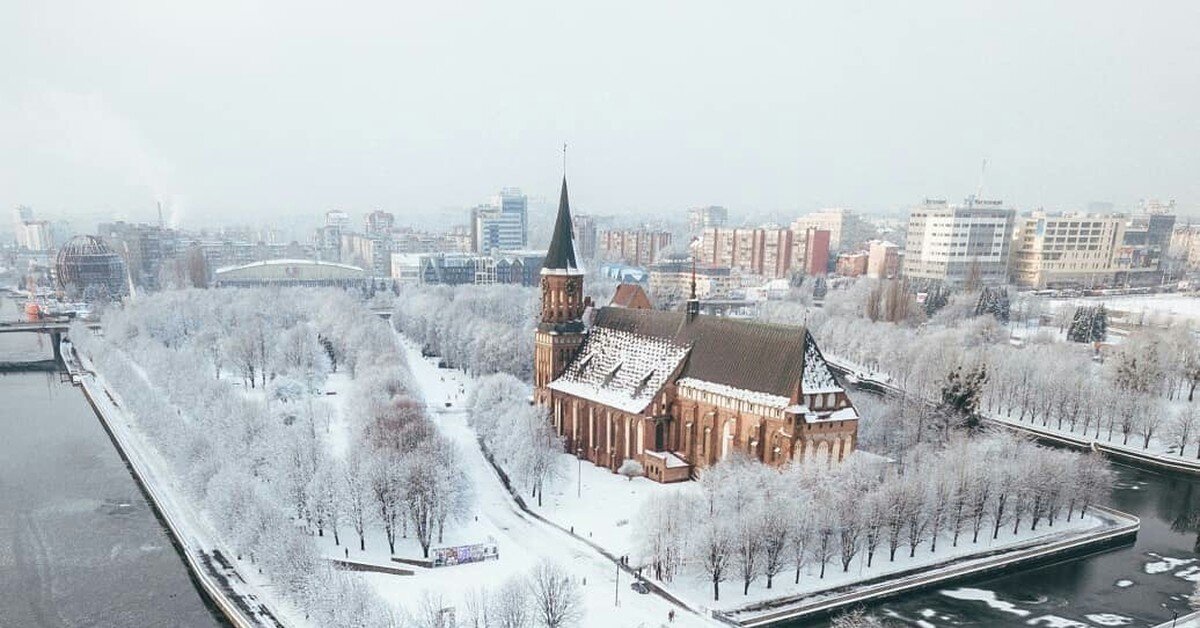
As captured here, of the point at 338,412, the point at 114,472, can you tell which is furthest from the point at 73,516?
the point at 338,412

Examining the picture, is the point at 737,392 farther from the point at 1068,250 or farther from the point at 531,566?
the point at 1068,250

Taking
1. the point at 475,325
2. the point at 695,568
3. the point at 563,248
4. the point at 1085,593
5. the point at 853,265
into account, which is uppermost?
the point at 563,248

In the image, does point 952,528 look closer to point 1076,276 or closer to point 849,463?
point 849,463

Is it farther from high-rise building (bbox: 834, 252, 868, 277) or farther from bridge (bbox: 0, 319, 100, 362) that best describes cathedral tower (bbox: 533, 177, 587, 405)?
high-rise building (bbox: 834, 252, 868, 277)

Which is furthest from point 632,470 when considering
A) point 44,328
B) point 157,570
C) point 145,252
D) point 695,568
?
point 145,252

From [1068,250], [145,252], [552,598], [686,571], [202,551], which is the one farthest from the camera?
[145,252]

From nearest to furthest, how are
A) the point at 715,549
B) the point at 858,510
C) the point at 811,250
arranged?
the point at 715,549, the point at 858,510, the point at 811,250
